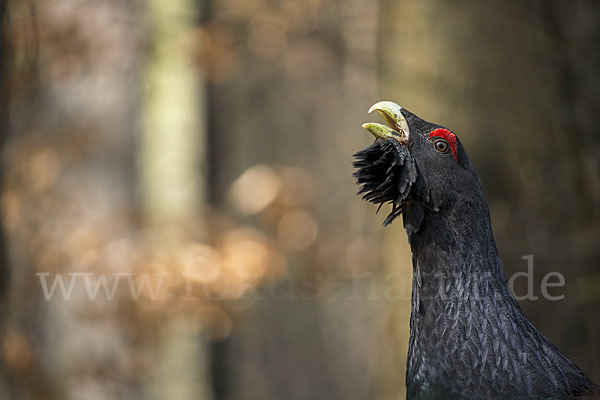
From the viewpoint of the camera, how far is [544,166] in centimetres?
312

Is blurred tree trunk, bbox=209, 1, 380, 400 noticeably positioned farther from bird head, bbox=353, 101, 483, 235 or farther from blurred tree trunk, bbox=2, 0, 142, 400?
bird head, bbox=353, 101, 483, 235

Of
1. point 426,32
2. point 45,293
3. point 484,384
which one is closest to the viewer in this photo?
point 484,384

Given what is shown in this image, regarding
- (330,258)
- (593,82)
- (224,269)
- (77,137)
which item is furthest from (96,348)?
(593,82)

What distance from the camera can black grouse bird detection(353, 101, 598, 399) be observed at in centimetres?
223

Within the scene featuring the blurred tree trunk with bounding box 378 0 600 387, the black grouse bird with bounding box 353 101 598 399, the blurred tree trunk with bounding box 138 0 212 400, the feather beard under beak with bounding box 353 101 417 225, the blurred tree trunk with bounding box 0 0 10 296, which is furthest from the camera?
the blurred tree trunk with bounding box 138 0 212 400

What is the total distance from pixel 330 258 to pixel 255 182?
1194 mm

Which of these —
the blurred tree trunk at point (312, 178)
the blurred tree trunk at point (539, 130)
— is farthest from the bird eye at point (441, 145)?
the blurred tree trunk at point (312, 178)

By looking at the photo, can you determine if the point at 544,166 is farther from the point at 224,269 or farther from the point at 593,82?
the point at 224,269

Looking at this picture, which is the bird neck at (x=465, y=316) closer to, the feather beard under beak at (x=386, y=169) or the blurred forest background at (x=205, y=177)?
the feather beard under beak at (x=386, y=169)

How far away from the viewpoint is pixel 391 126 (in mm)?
2508

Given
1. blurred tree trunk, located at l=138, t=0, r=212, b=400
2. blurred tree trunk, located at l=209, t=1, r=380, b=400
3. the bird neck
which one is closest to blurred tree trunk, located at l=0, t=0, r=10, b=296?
blurred tree trunk, located at l=138, t=0, r=212, b=400

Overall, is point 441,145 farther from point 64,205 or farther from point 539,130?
point 64,205

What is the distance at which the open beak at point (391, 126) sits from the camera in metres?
2.43

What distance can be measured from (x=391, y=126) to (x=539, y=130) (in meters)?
1.05
